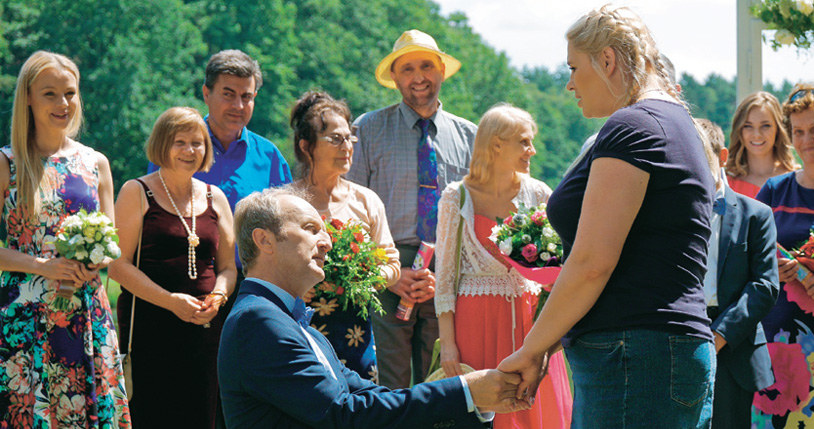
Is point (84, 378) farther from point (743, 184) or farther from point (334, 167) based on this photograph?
point (743, 184)

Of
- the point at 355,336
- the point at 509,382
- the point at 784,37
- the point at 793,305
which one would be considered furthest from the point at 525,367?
the point at 784,37

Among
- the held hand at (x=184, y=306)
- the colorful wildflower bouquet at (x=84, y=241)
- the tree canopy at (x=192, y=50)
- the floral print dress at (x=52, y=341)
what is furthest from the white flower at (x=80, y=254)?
the tree canopy at (x=192, y=50)

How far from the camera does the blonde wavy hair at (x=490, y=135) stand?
530 cm

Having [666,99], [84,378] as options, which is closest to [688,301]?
[666,99]

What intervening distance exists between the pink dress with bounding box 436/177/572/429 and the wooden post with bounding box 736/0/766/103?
288cm

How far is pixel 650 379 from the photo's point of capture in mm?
2621

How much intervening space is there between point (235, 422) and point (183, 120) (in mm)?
2905

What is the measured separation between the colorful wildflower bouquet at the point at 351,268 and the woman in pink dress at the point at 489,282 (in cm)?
50

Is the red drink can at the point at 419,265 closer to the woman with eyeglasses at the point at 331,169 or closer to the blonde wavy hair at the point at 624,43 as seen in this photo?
the woman with eyeglasses at the point at 331,169

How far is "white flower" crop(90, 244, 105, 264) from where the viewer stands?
4.52 m

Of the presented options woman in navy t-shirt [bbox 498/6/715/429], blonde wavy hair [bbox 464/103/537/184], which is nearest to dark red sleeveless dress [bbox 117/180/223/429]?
blonde wavy hair [bbox 464/103/537/184]

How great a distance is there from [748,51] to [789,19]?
1.02 meters

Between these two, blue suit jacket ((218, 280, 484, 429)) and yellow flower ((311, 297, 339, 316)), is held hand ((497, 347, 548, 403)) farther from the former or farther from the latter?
yellow flower ((311, 297, 339, 316))

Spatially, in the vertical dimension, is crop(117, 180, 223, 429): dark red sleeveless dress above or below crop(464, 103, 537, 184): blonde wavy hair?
Answer: below
